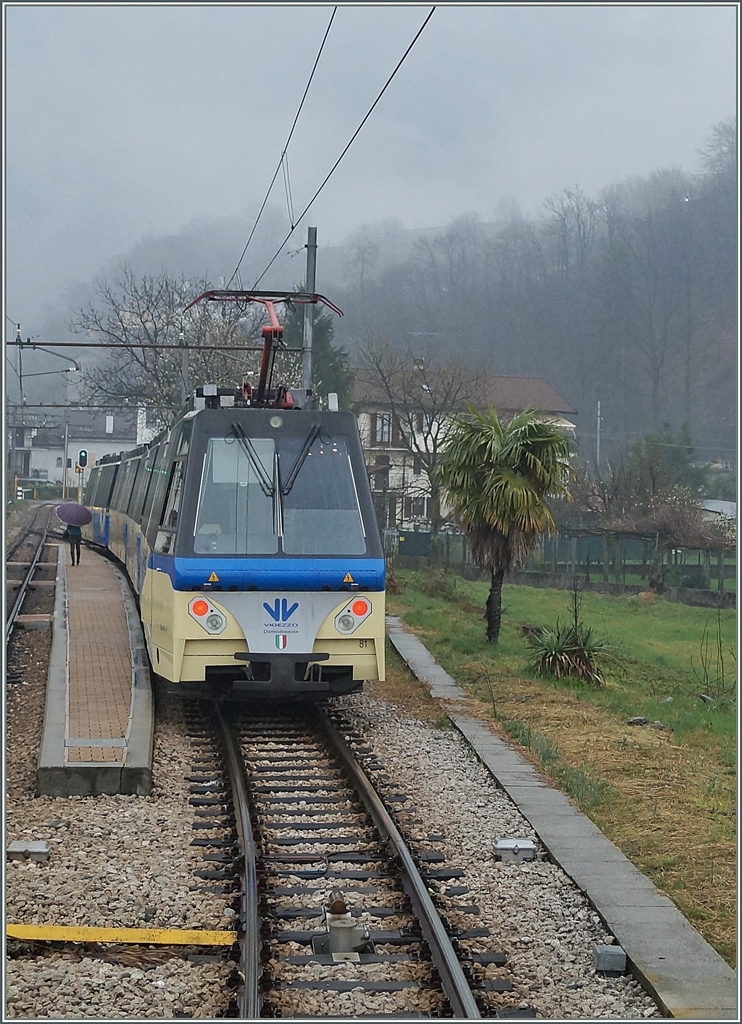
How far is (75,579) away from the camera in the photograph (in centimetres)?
2325

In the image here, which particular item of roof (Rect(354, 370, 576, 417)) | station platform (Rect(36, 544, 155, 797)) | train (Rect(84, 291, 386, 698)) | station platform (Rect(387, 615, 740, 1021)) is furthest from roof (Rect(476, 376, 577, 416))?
station platform (Rect(387, 615, 740, 1021))

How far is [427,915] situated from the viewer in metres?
6.05

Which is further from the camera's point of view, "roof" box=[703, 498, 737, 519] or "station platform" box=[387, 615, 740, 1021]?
"roof" box=[703, 498, 737, 519]

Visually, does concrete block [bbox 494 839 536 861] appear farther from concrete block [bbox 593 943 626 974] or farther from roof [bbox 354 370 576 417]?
roof [bbox 354 370 576 417]

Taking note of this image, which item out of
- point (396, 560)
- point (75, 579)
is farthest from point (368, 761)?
point (396, 560)

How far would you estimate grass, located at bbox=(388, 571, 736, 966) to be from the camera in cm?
746

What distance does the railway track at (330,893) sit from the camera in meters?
5.25

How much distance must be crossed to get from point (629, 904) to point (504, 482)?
32.8ft

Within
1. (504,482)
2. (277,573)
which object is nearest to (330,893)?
(277,573)

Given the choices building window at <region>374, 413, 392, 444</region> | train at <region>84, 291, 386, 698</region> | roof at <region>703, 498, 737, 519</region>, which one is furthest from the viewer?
building window at <region>374, 413, 392, 444</region>

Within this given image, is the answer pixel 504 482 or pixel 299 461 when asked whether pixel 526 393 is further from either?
pixel 299 461

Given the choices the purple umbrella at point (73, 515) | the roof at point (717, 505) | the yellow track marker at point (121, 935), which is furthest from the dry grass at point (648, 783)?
the roof at point (717, 505)

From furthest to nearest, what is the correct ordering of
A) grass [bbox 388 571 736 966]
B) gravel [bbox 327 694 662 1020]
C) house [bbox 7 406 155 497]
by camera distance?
1. house [bbox 7 406 155 497]
2. grass [bbox 388 571 736 966]
3. gravel [bbox 327 694 662 1020]

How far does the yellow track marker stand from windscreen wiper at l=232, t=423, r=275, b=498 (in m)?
5.36
